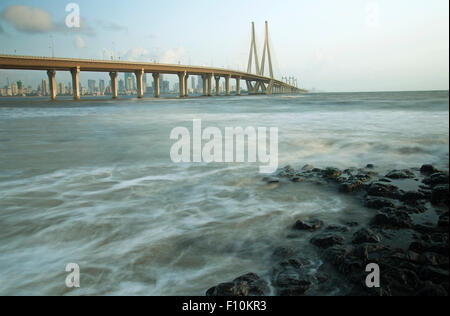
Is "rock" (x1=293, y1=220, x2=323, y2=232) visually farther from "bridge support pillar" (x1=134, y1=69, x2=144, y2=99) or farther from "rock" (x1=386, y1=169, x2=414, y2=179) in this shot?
Answer: "bridge support pillar" (x1=134, y1=69, x2=144, y2=99)

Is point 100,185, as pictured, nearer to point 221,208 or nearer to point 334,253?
point 221,208

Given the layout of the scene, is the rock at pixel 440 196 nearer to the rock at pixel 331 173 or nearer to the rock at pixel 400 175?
the rock at pixel 400 175

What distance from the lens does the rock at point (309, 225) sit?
3.57 meters

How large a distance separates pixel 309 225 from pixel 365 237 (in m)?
0.66

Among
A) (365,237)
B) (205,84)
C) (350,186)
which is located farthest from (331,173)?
(205,84)

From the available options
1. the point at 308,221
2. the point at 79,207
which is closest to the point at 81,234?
the point at 79,207

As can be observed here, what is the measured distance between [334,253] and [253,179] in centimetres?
311

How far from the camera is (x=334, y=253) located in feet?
9.30

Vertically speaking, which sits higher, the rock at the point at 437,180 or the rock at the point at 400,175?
the rock at the point at 437,180

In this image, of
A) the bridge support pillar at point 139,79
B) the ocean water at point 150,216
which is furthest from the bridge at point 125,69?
the ocean water at point 150,216

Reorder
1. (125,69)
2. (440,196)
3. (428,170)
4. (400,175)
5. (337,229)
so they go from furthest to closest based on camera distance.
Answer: (125,69), (428,170), (400,175), (440,196), (337,229)

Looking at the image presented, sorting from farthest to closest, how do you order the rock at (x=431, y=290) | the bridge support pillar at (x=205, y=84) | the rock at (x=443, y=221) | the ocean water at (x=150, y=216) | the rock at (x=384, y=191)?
the bridge support pillar at (x=205, y=84), the rock at (x=384, y=191), the rock at (x=443, y=221), the ocean water at (x=150, y=216), the rock at (x=431, y=290)

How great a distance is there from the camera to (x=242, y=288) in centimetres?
242

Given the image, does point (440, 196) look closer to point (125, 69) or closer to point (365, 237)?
point (365, 237)
